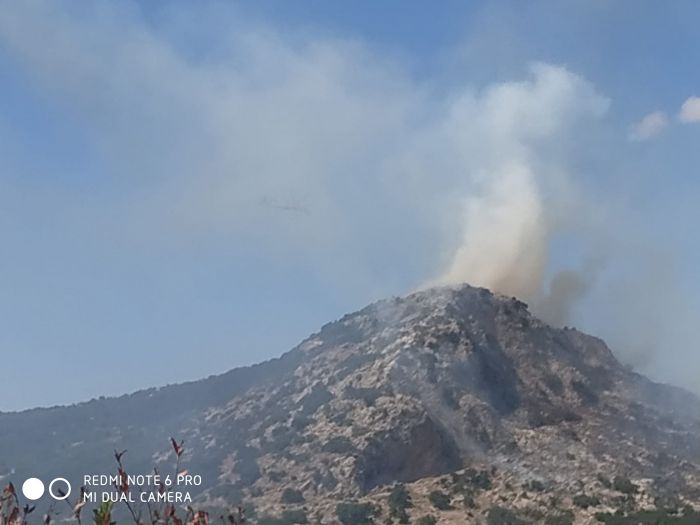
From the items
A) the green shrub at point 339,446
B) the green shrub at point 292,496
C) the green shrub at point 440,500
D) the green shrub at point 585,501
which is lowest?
the green shrub at point 585,501

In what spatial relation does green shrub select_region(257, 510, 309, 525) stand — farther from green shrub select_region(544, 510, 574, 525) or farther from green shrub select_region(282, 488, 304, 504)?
green shrub select_region(544, 510, 574, 525)

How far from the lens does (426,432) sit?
69.8 meters

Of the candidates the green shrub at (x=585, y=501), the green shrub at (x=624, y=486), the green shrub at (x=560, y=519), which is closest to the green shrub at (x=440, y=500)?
the green shrub at (x=560, y=519)

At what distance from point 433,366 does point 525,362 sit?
1195 centimetres

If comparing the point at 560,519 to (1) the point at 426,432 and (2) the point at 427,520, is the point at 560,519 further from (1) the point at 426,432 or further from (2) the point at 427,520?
(1) the point at 426,432

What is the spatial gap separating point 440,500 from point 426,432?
9.18 m

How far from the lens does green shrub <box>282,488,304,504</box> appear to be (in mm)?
62906

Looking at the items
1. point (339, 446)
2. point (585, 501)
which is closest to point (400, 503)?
point (339, 446)

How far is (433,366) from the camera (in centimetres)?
7794

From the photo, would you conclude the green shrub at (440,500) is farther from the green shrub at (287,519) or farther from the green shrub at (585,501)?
the green shrub at (287,519)

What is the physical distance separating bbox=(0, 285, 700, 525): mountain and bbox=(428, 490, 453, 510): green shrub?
5.6 inches

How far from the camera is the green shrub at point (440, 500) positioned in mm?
60438

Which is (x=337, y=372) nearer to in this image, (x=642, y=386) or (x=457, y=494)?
(x=457, y=494)

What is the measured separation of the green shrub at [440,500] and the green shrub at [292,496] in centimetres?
A: 898
